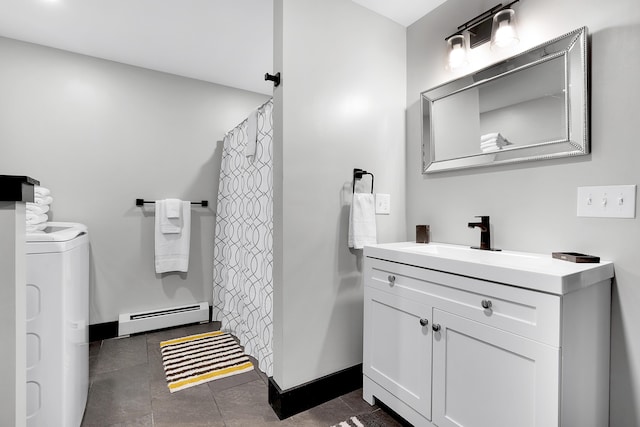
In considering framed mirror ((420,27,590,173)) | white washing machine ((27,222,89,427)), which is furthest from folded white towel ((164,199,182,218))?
framed mirror ((420,27,590,173))

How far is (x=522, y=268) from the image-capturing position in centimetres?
103

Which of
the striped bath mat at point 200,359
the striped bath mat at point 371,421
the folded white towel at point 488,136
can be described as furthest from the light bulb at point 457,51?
the striped bath mat at point 200,359

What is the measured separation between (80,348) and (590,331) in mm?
2249

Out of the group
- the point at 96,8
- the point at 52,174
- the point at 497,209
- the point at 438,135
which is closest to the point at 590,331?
the point at 497,209

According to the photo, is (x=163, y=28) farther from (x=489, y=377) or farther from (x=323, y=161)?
(x=489, y=377)

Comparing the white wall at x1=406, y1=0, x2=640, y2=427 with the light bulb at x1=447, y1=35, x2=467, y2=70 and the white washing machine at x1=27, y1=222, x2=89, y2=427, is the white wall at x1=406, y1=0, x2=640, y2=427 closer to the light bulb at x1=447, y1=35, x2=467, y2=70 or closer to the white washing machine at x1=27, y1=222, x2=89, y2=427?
the light bulb at x1=447, y1=35, x2=467, y2=70

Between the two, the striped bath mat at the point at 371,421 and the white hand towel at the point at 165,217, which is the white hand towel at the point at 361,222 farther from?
the white hand towel at the point at 165,217

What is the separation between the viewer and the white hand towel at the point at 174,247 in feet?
8.71

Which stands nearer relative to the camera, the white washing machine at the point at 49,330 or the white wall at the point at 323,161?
the white washing machine at the point at 49,330

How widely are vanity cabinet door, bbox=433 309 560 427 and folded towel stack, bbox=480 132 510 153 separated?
896 millimetres

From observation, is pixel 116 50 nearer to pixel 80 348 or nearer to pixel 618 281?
pixel 80 348

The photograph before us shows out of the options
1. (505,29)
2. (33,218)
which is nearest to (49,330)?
(33,218)

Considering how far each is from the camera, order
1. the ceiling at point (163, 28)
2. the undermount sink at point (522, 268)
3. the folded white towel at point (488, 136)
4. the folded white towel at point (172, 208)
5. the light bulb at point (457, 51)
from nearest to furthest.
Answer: the undermount sink at point (522, 268) → the folded white towel at point (488, 136) → the light bulb at point (457, 51) → the ceiling at point (163, 28) → the folded white towel at point (172, 208)

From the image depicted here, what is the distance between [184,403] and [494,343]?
1.62 m
